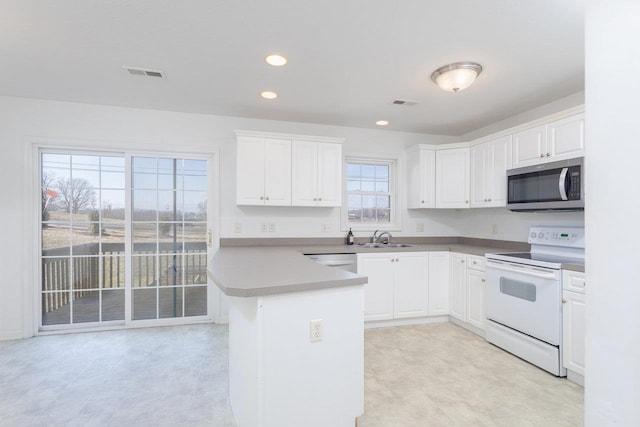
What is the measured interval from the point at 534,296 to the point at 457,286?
1.01 metres

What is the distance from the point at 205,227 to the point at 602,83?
3561 millimetres

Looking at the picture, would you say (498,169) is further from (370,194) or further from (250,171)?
(250,171)

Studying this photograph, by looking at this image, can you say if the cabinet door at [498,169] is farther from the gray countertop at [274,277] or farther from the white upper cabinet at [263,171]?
the white upper cabinet at [263,171]

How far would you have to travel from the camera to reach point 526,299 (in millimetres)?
2709

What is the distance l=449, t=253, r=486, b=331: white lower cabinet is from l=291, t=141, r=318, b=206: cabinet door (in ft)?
5.83

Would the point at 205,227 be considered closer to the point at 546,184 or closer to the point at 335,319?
the point at 335,319

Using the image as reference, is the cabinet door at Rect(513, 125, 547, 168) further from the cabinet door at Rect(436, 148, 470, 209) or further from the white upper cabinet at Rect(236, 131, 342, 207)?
the white upper cabinet at Rect(236, 131, 342, 207)

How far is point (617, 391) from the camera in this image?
1151 mm

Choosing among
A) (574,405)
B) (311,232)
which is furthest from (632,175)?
(311,232)

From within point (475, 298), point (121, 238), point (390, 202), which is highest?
point (390, 202)

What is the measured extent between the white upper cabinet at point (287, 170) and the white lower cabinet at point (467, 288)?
1532 millimetres

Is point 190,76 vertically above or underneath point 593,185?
above

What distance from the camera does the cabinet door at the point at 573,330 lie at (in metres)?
2.30

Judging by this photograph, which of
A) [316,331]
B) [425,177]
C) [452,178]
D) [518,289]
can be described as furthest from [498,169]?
[316,331]
